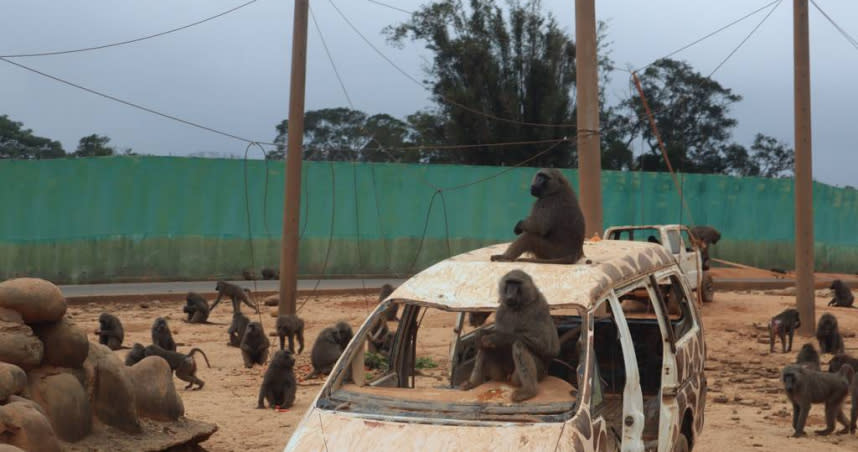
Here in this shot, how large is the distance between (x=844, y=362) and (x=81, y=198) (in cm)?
2043

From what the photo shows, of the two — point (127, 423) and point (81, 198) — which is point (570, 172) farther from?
point (127, 423)

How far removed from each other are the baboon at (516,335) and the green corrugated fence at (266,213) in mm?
18744

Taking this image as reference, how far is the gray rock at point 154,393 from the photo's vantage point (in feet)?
26.8

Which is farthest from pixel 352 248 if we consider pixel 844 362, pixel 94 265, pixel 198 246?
A: pixel 844 362

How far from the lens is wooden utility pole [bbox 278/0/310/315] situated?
15266mm

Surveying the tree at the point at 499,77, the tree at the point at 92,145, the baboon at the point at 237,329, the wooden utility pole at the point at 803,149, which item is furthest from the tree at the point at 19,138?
the wooden utility pole at the point at 803,149

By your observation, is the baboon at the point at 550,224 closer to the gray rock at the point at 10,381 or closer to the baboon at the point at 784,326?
the gray rock at the point at 10,381

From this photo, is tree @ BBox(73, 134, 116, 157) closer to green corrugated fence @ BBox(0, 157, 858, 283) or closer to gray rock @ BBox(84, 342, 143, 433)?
green corrugated fence @ BBox(0, 157, 858, 283)

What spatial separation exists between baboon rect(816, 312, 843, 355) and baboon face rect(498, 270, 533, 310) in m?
10.1

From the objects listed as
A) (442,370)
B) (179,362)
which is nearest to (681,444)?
(442,370)

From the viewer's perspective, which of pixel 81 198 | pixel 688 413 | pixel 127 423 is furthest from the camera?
pixel 81 198

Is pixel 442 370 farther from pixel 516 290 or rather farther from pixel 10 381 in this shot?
pixel 516 290

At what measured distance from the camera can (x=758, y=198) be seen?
32219 millimetres

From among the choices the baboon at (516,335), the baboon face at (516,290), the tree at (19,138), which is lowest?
the baboon at (516,335)
